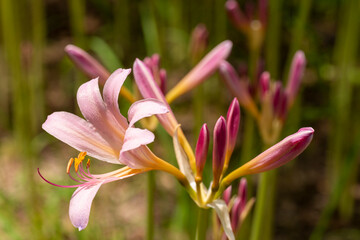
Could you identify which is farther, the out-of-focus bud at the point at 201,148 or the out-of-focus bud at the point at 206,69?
the out-of-focus bud at the point at 206,69

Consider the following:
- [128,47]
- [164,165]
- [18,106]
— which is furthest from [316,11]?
[164,165]

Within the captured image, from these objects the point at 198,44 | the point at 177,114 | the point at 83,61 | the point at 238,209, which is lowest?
the point at 177,114

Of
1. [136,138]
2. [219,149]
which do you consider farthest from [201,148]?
[136,138]

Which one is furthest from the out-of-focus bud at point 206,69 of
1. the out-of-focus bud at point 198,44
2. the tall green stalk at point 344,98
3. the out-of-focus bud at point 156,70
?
the tall green stalk at point 344,98

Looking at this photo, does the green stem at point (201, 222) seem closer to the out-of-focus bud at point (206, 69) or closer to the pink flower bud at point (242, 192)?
the pink flower bud at point (242, 192)

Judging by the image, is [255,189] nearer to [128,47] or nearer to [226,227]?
[128,47]

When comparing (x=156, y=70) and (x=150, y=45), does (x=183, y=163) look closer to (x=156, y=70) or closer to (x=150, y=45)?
(x=156, y=70)

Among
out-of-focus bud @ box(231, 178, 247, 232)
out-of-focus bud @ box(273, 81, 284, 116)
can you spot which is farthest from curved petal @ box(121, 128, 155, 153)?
out-of-focus bud @ box(273, 81, 284, 116)
